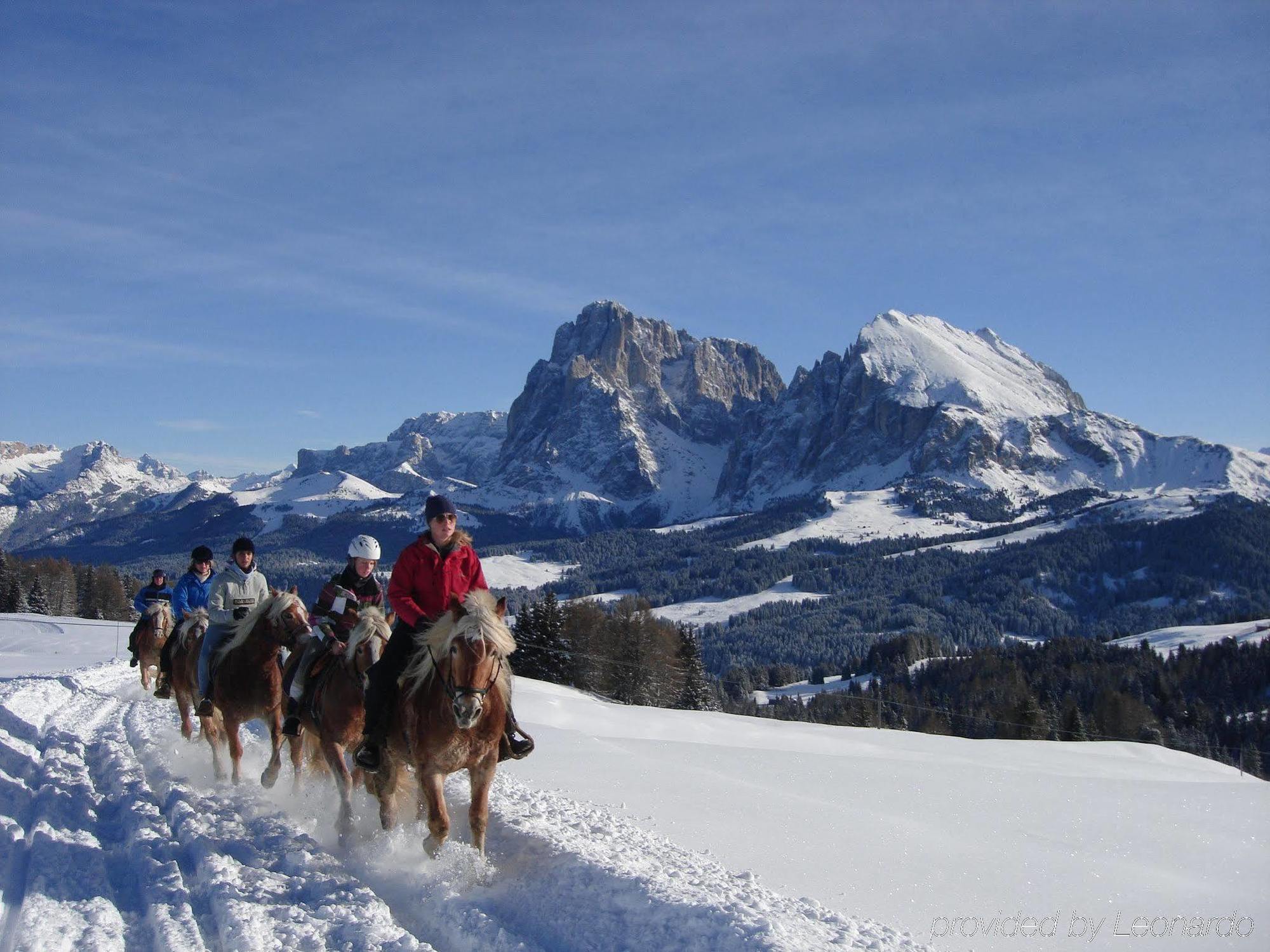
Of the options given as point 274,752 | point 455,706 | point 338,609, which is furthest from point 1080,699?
point 455,706

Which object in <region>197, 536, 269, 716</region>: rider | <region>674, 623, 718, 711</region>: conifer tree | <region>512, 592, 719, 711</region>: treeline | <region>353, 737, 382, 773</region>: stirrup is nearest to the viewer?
<region>353, 737, 382, 773</region>: stirrup

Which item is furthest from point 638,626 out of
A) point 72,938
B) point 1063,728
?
point 72,938

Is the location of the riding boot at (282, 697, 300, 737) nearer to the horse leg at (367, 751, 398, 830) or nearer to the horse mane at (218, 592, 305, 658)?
the horse mane at (218, 592, 305, 658)

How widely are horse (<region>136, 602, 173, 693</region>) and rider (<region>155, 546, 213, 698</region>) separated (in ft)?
11.6

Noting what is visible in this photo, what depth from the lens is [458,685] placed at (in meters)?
7.28

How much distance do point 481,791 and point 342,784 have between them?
1.88 m

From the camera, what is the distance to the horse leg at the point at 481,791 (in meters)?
7.86

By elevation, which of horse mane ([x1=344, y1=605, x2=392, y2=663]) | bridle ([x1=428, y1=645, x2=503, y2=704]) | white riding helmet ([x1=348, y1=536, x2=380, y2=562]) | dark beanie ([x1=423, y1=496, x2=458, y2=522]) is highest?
dark beanie ([x1=423, y1=496, x2=458, y2=522])

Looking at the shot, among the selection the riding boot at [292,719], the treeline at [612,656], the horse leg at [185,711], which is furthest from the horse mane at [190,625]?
the treeline at [612,656]

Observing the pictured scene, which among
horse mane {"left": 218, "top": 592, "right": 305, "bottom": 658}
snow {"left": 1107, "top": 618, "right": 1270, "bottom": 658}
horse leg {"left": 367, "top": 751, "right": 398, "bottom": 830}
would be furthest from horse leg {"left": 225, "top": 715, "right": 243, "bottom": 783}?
snow {"left": 1107, "top": 618, "right": 1270, "bottom": 658}

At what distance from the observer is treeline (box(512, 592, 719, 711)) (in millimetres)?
50750

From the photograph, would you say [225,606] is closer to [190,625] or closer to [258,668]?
[258,668]

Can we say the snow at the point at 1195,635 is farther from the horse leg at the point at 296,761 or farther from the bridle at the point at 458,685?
the bridle at the point at 458,685

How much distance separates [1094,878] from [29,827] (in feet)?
36.3
